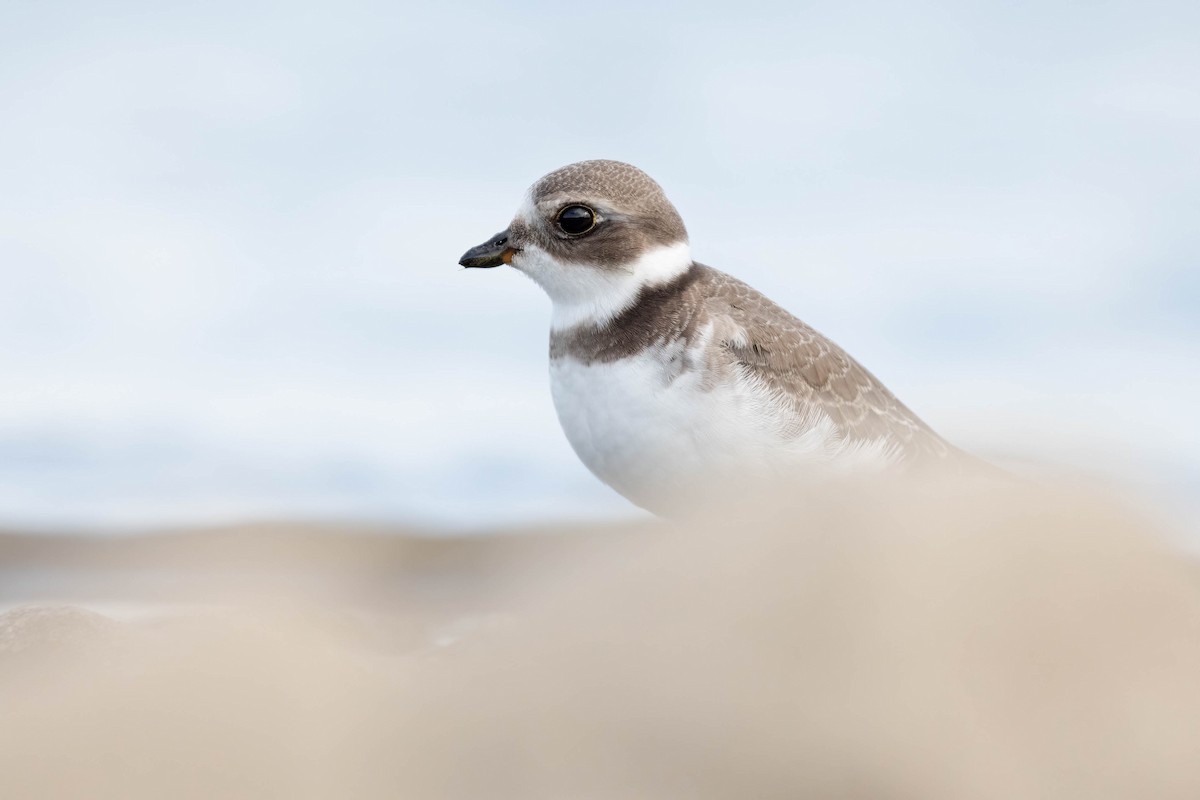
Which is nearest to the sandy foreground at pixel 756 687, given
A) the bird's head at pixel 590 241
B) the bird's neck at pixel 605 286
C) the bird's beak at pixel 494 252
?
the bird's neck at pixel 605 286

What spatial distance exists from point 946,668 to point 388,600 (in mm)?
6666

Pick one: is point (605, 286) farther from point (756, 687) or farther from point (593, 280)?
point (756, 687)

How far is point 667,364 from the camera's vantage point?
6141mm

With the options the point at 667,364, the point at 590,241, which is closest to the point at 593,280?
the point at 590,241

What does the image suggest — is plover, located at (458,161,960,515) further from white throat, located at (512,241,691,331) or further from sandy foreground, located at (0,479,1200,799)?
sandy foreground, located at (0,479,1200,799)

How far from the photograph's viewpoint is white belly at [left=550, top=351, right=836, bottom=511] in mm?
6043

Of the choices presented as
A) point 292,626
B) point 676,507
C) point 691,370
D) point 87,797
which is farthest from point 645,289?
point 87,797

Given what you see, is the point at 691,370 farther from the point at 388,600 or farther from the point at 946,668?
the point at 388,600

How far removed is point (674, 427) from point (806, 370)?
0.98 metres

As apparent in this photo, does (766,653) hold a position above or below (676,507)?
below

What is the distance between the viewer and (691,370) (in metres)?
6.11

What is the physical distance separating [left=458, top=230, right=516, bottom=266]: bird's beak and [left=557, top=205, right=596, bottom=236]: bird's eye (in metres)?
0.35

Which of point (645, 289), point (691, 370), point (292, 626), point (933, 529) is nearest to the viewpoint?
point (933, 529)

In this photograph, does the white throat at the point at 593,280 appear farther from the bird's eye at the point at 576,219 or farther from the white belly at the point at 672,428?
the white belly at the point at 672,428
